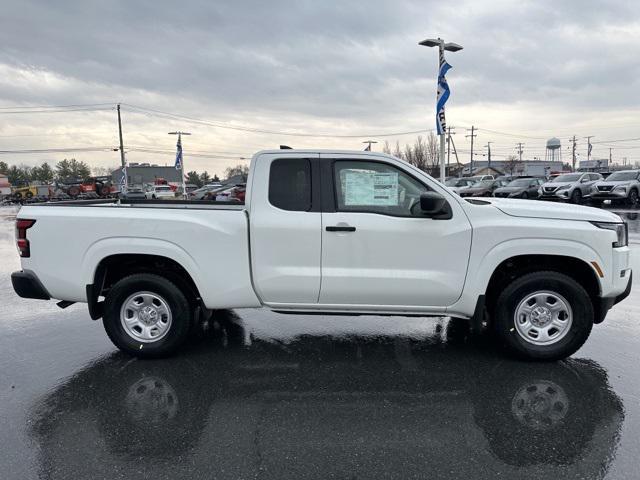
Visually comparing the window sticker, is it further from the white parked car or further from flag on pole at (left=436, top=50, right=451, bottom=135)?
the white parked car

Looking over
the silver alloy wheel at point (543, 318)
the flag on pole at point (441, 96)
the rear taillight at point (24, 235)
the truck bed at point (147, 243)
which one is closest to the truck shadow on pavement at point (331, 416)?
the silver alloy wheel at point (543, 318)

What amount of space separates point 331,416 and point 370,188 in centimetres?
205

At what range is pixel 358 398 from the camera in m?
3.68

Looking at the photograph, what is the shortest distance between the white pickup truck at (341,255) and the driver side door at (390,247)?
1cm

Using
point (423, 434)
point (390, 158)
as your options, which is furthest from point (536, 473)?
point (390, 158)

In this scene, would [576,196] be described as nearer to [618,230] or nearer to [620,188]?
Answer: [620,188]

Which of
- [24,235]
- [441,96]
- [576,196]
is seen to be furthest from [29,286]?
[576,196]

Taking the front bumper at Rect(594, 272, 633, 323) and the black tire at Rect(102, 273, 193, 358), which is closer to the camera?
the front bumper at Rect(594, 272, 633, 323)

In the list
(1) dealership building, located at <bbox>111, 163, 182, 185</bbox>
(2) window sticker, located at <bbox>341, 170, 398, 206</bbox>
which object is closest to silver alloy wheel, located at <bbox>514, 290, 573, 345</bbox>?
(2) window sticker, located at <bbox>341, 170, 398, 206</bbox>

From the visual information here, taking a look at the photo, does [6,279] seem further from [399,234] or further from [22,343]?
[399,234]

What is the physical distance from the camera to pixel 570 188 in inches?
902

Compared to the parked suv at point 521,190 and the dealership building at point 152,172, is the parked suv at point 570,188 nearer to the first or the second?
the parked suv at point 521,190

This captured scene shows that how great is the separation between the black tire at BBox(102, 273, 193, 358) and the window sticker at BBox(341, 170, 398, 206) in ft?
6.08

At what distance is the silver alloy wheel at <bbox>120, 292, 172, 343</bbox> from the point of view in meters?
4.48
